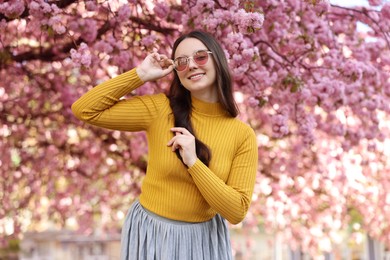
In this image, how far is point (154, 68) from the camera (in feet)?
9.30

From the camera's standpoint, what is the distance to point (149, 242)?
271cm

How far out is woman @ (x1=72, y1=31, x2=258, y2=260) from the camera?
8.77ft

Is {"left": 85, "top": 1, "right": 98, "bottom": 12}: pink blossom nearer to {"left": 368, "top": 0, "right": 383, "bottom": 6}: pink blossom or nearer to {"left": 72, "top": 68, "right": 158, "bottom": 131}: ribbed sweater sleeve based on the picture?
{"left": 72, "top": 68, "right": 158, "bottom": 131}: ribbed sweater sleeve

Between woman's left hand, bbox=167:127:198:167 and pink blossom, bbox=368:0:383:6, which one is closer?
woman's left hand, bbox=167:127:198:167

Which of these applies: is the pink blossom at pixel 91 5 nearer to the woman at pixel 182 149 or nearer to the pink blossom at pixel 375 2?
the woman at pixel 182 149

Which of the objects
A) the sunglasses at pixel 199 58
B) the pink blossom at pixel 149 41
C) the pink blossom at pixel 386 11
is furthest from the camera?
the pink blossom at pixel 386 11

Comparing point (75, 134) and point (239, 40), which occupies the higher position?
point (239, 40)

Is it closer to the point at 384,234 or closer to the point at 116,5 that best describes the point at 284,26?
the point at 116,5

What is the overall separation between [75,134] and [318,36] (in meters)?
3.03

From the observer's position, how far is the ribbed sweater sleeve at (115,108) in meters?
2.74

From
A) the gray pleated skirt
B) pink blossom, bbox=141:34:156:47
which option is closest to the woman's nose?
the gray pleated skirt

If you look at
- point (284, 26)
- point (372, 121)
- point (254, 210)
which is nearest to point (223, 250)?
point (284, 26)

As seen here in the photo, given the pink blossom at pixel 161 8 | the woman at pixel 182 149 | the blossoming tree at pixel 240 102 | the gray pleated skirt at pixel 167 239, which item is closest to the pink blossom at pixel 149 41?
the blossoming tree at pixel 240 102

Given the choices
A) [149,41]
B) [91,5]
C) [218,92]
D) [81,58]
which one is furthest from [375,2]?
[218,92]
